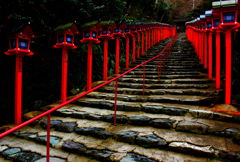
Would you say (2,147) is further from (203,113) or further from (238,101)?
(238,101)

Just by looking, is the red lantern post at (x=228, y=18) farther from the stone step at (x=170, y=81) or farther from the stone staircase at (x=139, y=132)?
the stone step at (x=170, y=81)

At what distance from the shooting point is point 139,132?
327cm

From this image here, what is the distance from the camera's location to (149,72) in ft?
23.7

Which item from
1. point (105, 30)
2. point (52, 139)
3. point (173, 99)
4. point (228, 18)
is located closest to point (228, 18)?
point (228, 18)

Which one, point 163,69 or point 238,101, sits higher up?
point 163,69

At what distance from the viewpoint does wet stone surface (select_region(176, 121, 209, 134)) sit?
310 cm

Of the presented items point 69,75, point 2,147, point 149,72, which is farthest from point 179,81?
point 2,147

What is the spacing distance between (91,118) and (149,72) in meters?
3.85

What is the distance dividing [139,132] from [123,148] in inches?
19.8

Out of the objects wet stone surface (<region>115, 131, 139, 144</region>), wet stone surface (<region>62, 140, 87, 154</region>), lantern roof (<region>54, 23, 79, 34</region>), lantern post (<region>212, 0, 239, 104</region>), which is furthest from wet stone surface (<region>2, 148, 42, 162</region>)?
lantern post (<region>212, 0, 239, 104</region>)

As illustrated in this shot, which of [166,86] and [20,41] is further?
[166,86]

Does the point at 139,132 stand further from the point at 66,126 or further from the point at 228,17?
the point at 228,17

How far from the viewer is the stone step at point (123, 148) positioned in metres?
2.56

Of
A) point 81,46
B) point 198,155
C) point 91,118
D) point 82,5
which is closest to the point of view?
point 198,155
